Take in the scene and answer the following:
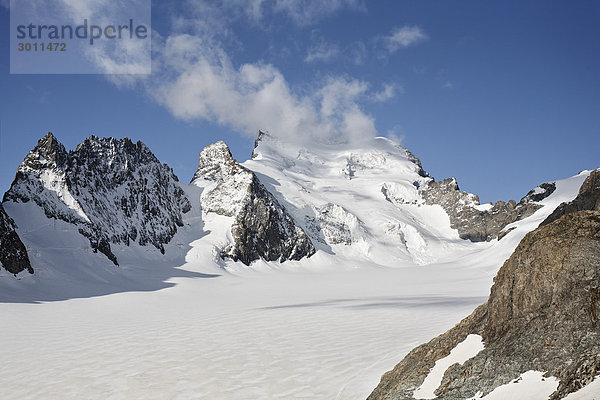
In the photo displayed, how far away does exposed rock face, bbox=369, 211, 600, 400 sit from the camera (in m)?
4.37

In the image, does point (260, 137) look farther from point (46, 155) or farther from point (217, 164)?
point (46, 155)

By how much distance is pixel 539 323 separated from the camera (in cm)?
499

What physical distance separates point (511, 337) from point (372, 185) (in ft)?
461

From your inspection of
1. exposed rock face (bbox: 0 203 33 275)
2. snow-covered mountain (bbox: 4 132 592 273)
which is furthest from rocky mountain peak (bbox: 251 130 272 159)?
exposed rock face (bbox: 0 203 33 275)

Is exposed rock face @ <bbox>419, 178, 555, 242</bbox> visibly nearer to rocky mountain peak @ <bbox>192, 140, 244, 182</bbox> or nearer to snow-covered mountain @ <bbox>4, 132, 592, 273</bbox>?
snow-covered mountain @ <bbox>4, 132, 592, 273</bbox>

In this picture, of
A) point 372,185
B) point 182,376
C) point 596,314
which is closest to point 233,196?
point 372,185

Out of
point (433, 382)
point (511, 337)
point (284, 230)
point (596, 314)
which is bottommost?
point (433, 382)

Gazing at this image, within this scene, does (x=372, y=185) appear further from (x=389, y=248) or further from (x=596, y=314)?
(x=596, y=314)

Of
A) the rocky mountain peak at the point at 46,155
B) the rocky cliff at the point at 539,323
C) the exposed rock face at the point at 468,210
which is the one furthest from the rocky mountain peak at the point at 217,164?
the rocky cliff at the point at 539,323

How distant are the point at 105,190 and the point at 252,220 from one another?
98.0ft

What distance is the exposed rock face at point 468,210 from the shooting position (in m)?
123

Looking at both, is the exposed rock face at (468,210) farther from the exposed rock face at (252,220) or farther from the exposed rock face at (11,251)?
the exposed rock face at (11,251)

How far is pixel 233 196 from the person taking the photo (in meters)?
87.2

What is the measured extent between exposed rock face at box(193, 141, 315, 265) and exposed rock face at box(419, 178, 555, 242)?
6009 cm
